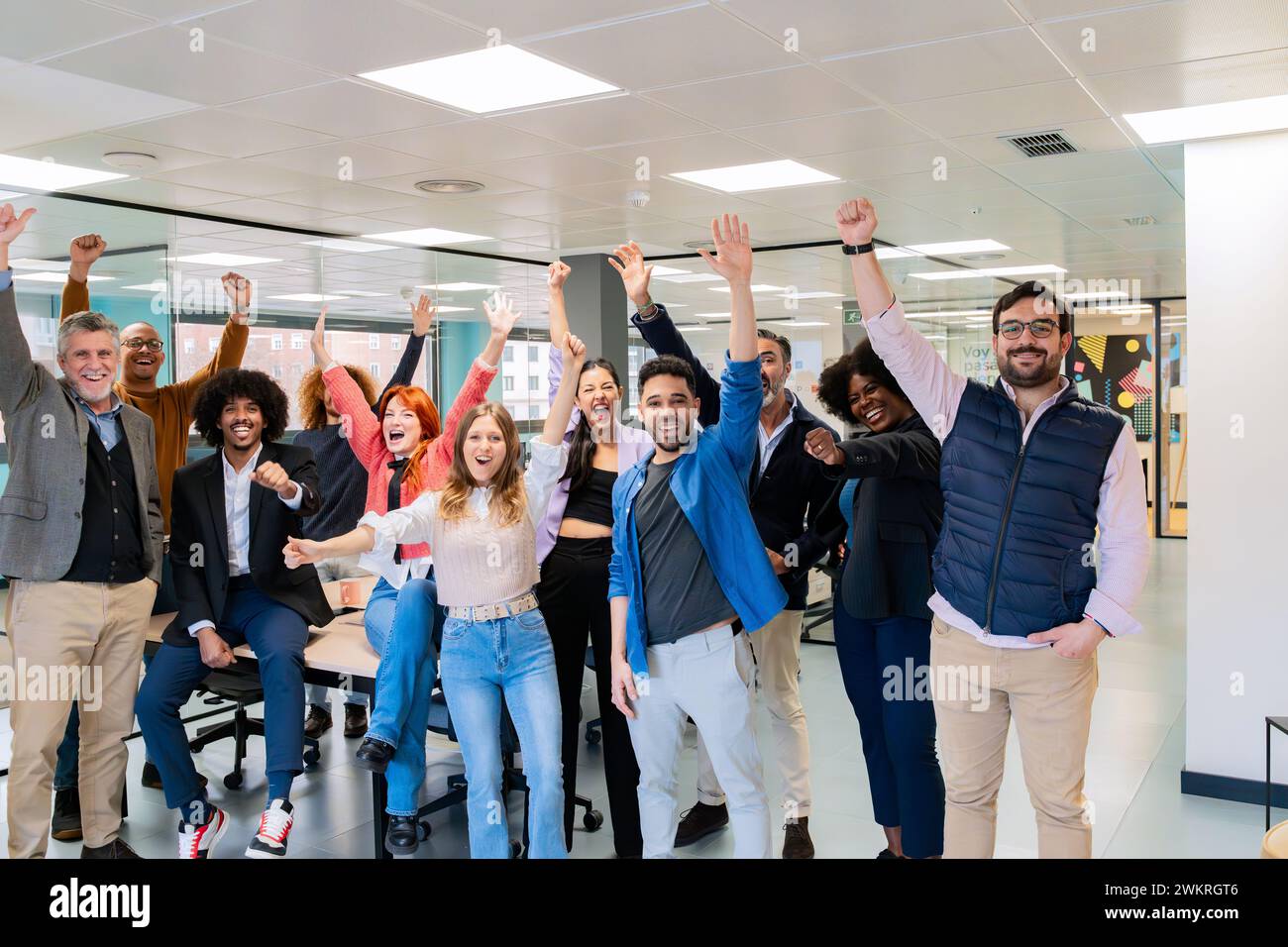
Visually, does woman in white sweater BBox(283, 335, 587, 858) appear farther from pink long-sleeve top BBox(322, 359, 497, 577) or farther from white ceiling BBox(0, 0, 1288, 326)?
white ceiling BBox(0, 0, 1288, 326)

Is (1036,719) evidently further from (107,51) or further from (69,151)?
(69,151)

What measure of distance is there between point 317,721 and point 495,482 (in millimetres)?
2358

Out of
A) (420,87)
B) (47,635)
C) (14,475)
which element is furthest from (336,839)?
(420,87)

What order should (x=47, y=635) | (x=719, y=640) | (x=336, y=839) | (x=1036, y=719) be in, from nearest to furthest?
1. (x=1036, y=719)
2. (x=719, y=640)
3. (x=47, y=635)
4. (x=336, y=839)

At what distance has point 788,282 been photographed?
914cm

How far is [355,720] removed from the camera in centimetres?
467

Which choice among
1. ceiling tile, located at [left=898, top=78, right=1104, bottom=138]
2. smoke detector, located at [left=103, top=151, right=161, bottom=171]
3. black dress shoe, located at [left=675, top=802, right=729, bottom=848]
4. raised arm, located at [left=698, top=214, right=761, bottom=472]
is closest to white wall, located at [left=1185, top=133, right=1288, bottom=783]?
ceiling tile, located at [left=898, top=78, right=1104, bottom=138]

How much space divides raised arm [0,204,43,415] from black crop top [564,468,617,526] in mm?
1626

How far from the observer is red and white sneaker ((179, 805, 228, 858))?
3.14m

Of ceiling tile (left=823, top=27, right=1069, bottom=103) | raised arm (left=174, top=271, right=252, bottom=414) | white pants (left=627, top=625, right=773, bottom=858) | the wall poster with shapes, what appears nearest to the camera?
white pants (left=627, top=625, right=773, bottom=858)

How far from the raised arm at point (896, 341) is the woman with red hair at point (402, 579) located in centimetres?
133

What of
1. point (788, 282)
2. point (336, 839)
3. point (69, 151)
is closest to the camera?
point (336, 839)

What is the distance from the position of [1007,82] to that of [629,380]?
5.75 m

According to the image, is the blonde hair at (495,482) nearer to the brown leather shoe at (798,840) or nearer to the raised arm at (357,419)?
the raised arm at (357,419)
